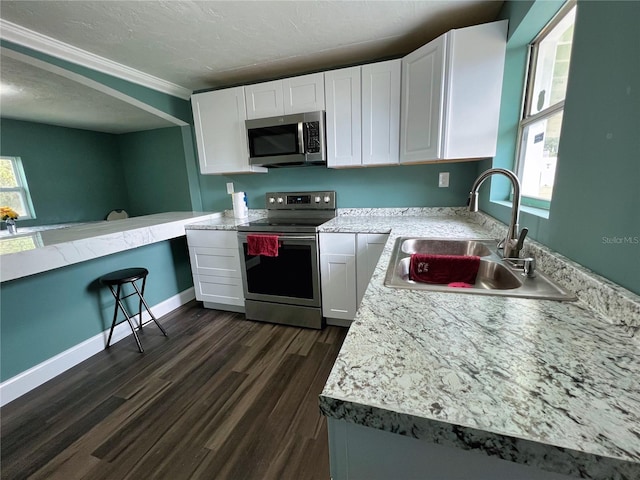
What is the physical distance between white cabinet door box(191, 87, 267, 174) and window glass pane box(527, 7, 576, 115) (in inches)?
85.5

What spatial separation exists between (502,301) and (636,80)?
2.15 feet

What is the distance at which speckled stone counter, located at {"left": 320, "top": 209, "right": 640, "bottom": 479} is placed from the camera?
38 centimetres

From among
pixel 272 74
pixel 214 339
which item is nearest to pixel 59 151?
pixel 272 74

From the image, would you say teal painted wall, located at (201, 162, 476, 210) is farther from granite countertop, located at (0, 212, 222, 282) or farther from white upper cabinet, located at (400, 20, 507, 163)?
granite countertop, located at (0, 212, 222, 282)

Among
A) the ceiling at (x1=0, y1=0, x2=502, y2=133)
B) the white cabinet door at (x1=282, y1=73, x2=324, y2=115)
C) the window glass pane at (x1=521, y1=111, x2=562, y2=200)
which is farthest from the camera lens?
the white cabinet door at (x1=282, y1=73, x2=324, y2=115)

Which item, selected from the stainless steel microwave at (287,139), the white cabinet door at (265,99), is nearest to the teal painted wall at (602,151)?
the stainless steel microwave at (287,139)

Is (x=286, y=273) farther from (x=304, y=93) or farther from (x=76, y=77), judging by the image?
(x=76, y=77)

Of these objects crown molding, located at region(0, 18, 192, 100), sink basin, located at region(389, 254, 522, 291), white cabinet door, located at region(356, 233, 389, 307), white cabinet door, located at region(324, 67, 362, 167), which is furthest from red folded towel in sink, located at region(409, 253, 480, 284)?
crown molding, located at region(0, 18, 192, 100)

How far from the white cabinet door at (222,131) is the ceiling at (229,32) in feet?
0.74

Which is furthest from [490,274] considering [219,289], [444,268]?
[219,289]

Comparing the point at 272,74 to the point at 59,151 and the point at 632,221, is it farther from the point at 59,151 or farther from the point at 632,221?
the point at 59,151

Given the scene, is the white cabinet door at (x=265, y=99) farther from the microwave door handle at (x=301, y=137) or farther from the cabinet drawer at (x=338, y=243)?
the cabinet drawer at (x=338, y=243)

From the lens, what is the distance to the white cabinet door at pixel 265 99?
2.33 m

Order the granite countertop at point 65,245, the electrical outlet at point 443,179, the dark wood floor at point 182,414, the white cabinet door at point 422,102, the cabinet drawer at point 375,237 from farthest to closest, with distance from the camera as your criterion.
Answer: the electrical outlet at point 443,179
the cabinet drawer at point 375,237
the white cabinet door at point 422,102
the granite countertop at point 65,245
the dark wood floor at point 182,414
